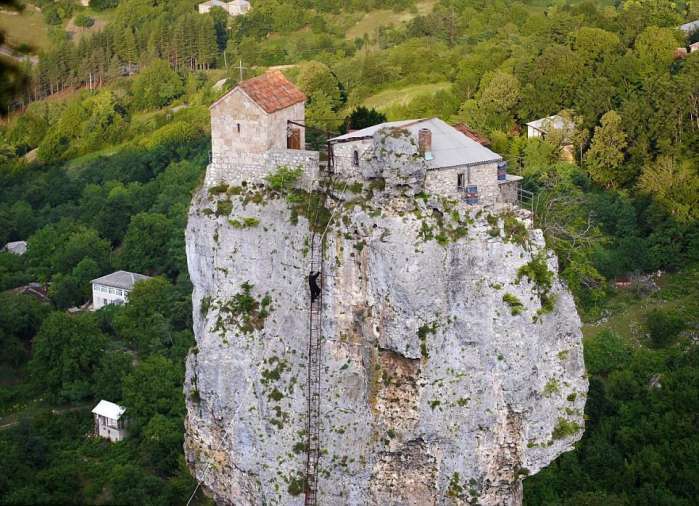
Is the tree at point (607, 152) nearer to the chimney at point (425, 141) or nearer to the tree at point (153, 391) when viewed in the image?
the tree at point (153, 391)

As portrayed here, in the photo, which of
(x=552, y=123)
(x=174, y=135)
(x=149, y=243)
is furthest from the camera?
(x=174, y=135)

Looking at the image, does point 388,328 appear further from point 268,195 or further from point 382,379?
point 268,195

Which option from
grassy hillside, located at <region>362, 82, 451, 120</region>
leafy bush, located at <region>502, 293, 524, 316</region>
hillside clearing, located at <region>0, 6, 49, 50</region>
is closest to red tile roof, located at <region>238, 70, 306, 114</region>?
leafy bush, located at <region>502, 293, 524, 316</region>

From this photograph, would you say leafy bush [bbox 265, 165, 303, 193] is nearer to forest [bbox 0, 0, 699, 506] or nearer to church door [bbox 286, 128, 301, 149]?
church door [bbox 286, 128, 301, 149]

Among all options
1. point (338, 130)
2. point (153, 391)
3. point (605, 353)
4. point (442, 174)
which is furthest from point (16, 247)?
point (442, 174)

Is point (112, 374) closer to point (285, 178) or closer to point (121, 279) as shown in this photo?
point (121, 279)

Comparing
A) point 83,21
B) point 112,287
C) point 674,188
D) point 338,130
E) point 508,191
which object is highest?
point 508,191

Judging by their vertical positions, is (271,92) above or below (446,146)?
above

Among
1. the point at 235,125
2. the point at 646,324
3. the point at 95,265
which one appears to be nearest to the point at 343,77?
the point at 95,265
